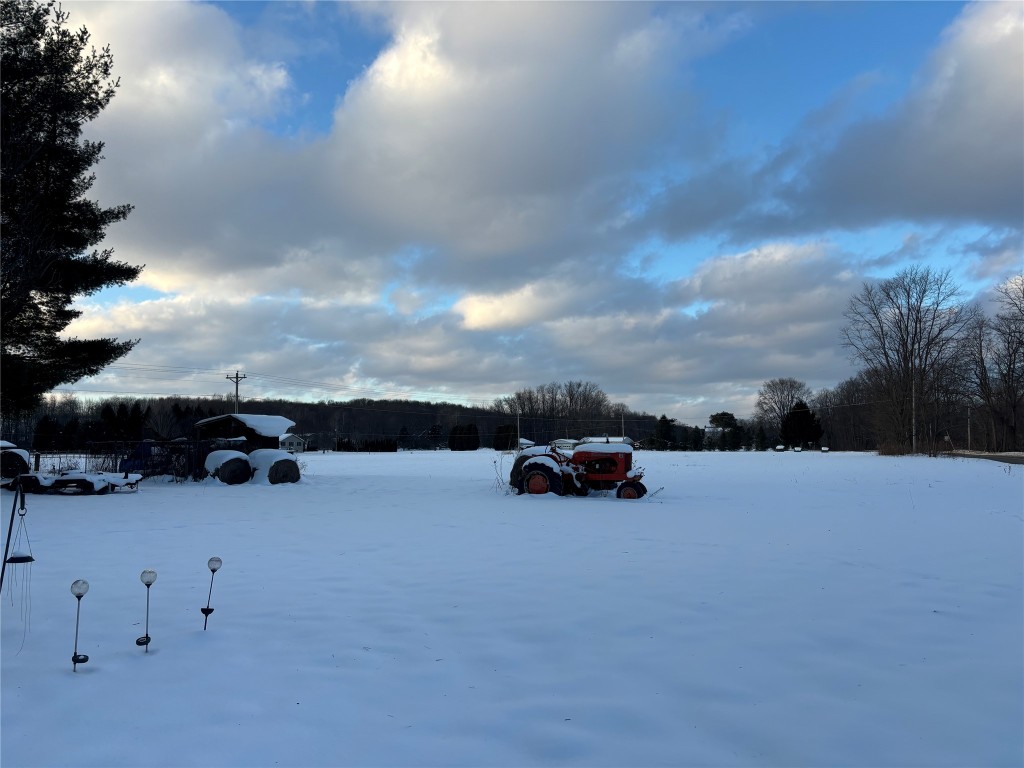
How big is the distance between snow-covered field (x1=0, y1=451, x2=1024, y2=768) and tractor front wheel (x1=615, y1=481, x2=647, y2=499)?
18.7 ft

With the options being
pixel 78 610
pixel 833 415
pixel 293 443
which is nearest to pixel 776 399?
pixel 833 415

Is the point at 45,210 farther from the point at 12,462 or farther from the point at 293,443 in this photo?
the point at 293,443

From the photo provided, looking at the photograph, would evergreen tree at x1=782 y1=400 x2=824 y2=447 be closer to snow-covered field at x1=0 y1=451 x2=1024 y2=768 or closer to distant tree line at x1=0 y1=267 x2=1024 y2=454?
distant tree line at x1=0 y1=267 x2=1024 y2=454

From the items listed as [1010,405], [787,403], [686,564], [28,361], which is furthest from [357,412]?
[686,564]

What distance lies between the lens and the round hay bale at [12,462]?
56.0 feet

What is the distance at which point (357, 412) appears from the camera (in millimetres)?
107812

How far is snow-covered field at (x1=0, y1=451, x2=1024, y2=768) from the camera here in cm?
312

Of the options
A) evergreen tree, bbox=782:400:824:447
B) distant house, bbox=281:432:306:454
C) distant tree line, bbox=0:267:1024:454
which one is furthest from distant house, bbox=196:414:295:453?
evergreen tree, bbox=782:400:824:447

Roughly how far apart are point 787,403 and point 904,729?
289 ft

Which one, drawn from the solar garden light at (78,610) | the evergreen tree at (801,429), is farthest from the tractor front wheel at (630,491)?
the evergreen tree at (801,429)

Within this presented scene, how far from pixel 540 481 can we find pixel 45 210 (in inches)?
484

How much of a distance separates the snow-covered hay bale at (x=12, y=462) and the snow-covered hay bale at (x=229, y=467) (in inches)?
172

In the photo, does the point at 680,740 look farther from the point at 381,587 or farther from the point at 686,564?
the point at 686,564

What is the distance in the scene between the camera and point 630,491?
15.0 m
